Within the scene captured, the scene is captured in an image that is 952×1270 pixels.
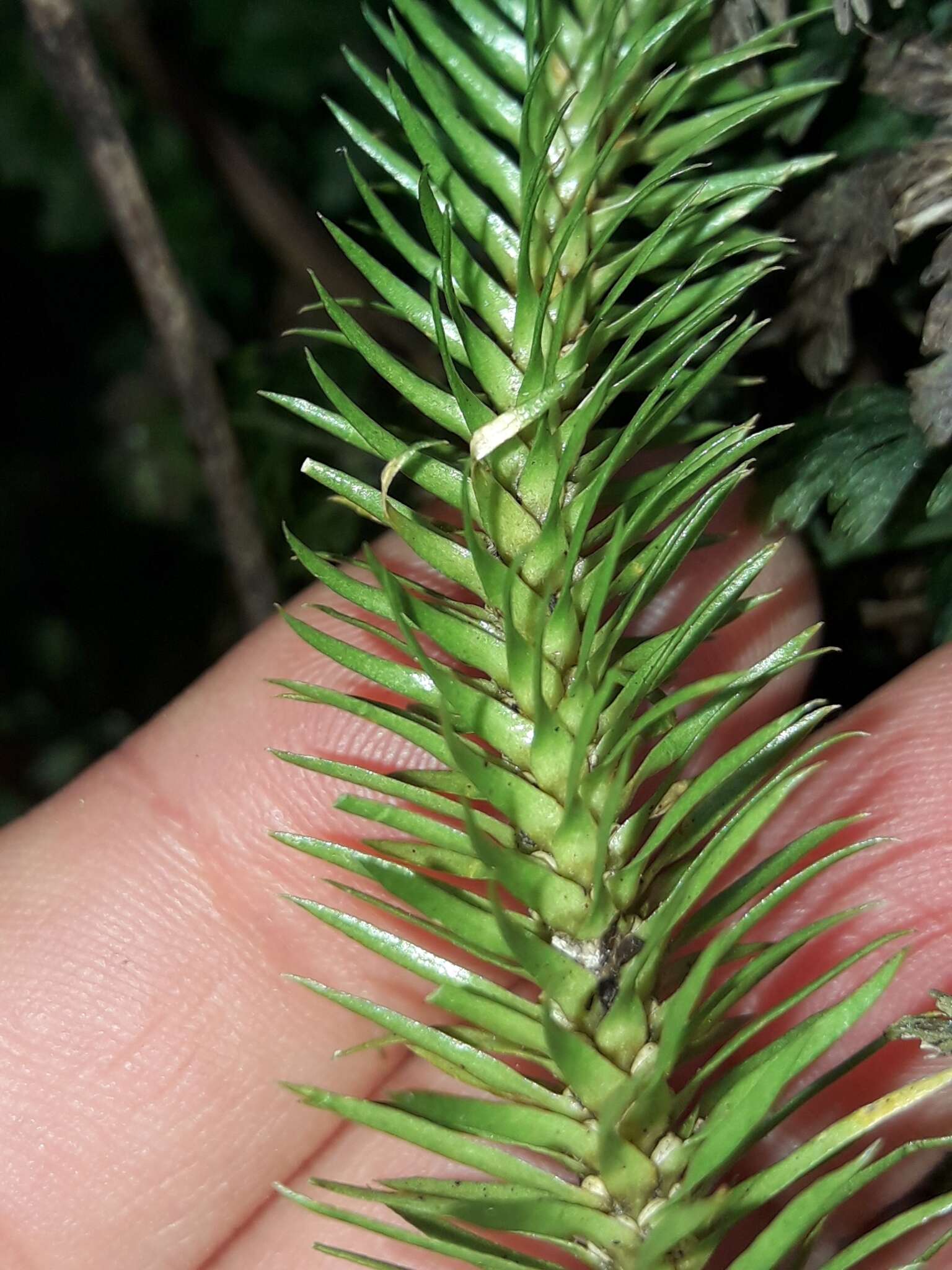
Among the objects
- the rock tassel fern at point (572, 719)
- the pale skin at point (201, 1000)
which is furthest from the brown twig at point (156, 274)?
the rock tassel fern at point (572, 719)

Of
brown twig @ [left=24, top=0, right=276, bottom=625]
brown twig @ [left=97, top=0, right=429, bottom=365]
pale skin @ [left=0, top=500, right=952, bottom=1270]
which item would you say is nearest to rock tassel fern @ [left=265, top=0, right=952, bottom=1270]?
pale skin @ [left=0, top=500, right=952, bottom=1270]

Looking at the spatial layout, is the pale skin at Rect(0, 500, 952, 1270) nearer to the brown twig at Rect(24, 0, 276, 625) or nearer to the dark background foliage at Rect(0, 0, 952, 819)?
the brown twig at Rect(24, 0, 276, 625)

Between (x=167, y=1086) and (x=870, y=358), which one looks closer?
(x=870, y=358)

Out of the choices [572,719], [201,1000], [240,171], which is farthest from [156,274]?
[572,719]

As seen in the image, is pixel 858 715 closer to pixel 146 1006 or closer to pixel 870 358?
pixel 870 358

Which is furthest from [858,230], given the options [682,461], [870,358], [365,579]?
[365,579]
